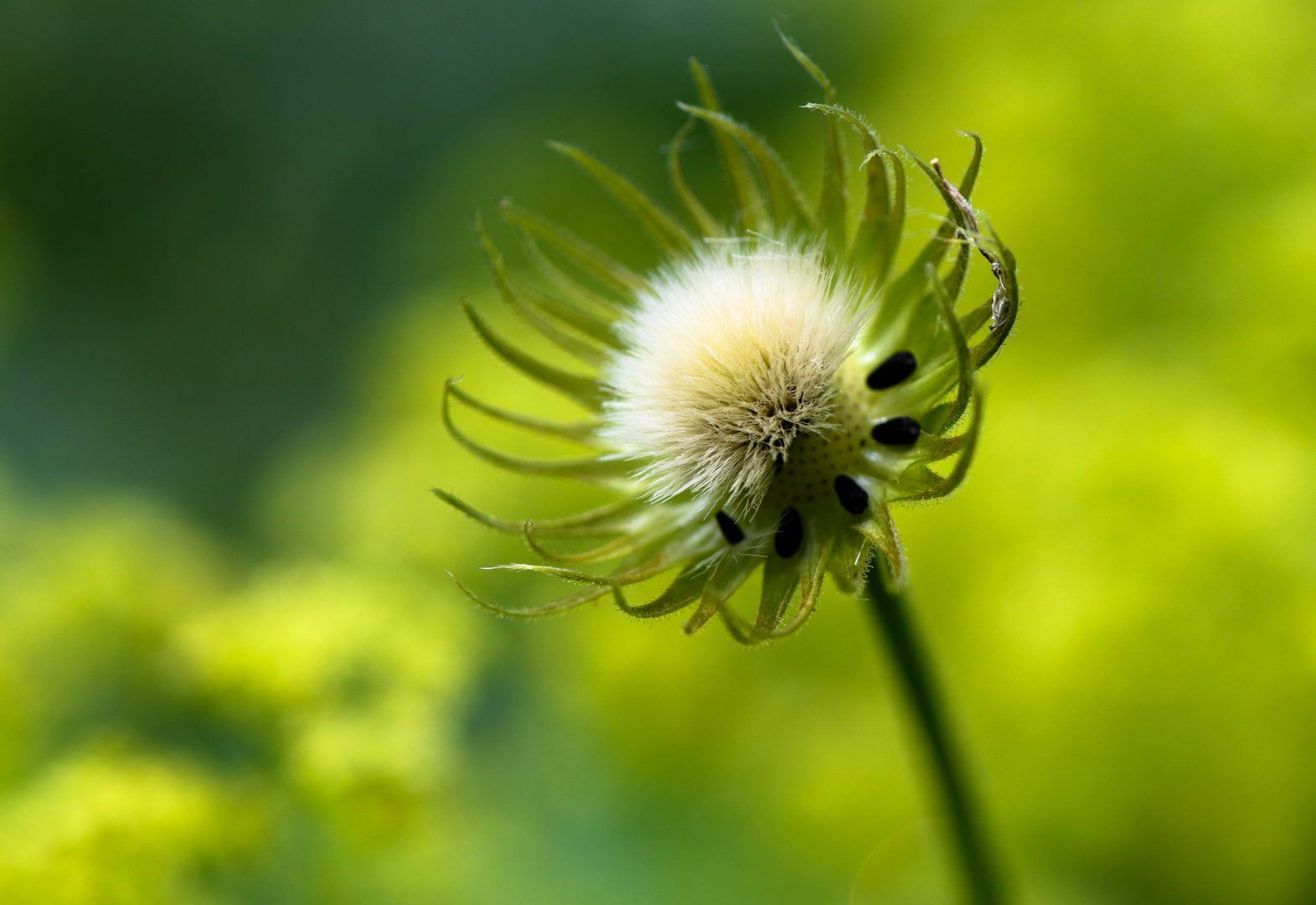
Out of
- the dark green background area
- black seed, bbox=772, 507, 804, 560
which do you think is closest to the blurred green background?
black seed, bbox=772, 507, 804, 560

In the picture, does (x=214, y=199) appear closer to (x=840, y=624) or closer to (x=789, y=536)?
(x=840, y=624)

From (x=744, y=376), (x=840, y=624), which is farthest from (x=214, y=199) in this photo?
(x=744, y=376)

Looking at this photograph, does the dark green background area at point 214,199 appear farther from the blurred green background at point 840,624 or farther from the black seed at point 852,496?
the black seed at point 852,496

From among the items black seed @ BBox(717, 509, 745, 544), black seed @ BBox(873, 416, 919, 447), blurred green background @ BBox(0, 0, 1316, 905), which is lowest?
black seed @ BBox(717, 509, 745, 544)

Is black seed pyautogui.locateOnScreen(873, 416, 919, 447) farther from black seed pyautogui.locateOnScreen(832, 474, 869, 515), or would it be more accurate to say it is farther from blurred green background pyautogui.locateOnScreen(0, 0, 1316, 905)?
blurred green background pyautogui.locateOnScreen(0, 0, 1316, 905)

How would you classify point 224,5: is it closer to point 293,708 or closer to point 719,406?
point 293,708

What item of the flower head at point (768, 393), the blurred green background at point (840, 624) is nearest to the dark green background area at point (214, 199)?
the blurred green background at point (840, 624)

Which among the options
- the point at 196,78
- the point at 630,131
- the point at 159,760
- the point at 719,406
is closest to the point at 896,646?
the point at 719,406
